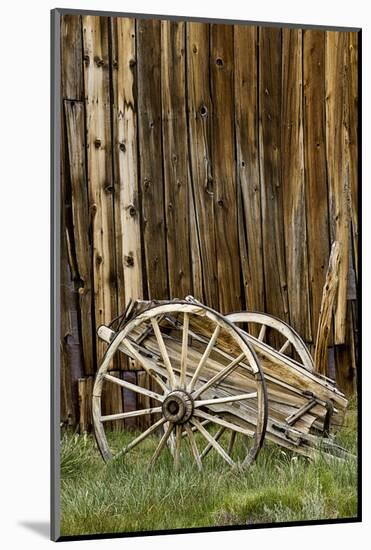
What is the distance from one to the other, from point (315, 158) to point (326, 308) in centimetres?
77

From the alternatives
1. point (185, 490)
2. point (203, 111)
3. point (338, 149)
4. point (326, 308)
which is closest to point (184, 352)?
point (185, 490)

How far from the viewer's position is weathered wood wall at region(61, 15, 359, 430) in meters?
6.72

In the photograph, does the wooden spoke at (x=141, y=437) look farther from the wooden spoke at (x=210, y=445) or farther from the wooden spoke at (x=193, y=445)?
the wooden spoke at (x=210, y=445)

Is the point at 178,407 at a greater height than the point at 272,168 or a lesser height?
lesser

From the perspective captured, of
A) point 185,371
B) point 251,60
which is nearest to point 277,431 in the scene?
point 185,371

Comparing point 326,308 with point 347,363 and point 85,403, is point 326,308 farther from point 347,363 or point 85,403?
→ point 85,403

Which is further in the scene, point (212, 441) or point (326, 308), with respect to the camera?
point (326, 308)

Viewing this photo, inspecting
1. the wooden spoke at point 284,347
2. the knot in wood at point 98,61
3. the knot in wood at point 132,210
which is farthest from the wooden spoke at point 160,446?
the knot in wood at point 98,61

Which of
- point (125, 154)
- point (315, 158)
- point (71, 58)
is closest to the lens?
point (71, 58)

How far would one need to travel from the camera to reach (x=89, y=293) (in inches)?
265

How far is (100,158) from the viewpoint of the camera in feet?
22.1

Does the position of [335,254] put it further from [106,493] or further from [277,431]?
[106,493]

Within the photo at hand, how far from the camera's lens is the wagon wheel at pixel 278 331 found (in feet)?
23.0

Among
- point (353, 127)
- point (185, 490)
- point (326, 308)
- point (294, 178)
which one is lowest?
point (185, 490)
